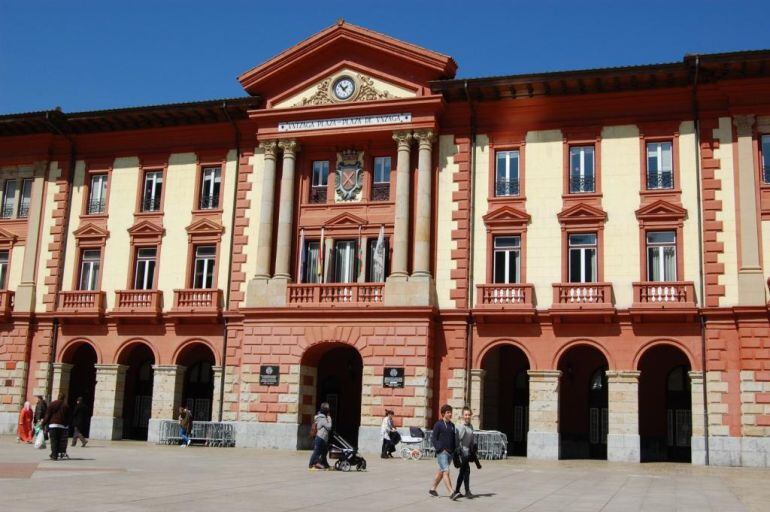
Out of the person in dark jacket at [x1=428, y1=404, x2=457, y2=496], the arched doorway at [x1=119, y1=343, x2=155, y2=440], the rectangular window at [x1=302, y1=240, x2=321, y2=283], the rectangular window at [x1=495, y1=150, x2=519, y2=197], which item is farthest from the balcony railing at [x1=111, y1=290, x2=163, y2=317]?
the person in dark jacket at [x1=428, y1=404, x2=457, y2=496]

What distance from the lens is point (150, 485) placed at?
764 inches

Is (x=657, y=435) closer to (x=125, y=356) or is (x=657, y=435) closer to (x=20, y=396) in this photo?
(x=125, y=356)

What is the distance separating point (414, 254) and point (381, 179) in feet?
13.5

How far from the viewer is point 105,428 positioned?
4053cm

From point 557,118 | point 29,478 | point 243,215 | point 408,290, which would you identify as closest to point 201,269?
point 243,215

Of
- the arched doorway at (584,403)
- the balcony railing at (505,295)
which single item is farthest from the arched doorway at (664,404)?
the balcony railing at (505,295)

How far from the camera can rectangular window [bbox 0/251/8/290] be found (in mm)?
43844

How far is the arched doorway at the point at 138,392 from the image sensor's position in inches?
1722

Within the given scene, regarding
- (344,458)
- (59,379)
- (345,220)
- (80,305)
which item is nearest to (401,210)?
(345,220)

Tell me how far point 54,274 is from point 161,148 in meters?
7.97

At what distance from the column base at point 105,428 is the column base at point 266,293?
29.3ft

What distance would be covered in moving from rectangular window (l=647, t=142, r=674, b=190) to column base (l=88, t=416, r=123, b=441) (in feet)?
84.6

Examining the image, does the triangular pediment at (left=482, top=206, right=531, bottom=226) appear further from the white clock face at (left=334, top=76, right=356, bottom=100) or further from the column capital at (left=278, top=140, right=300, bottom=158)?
the column capital at (left=278, top=140, right=300, bottom=158)

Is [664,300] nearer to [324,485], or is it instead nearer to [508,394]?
[508,394]
